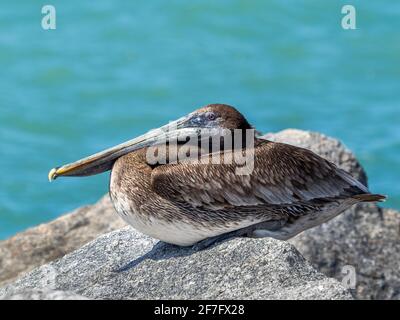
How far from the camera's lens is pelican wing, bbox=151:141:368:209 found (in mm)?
6879

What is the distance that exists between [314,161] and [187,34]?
11.1 meters

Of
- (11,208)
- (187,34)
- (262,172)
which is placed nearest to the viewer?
(262,172)

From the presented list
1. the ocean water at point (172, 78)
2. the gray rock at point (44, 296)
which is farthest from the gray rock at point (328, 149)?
the ocean water at point (172, 78)

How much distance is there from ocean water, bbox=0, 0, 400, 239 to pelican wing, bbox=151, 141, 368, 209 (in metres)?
7.76

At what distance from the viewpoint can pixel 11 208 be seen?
14859mm

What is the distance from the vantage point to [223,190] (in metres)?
6.91

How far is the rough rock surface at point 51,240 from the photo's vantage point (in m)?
9.40

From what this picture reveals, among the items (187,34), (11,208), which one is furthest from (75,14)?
(11,208)

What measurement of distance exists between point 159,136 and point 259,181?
802 mm

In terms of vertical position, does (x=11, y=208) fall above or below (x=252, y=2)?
below

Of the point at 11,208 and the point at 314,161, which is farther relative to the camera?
the point at 11,208

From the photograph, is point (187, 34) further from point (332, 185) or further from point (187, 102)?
point (332, 185)

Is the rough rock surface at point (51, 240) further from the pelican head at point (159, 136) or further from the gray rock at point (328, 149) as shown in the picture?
the pelican head at point (159, 136)

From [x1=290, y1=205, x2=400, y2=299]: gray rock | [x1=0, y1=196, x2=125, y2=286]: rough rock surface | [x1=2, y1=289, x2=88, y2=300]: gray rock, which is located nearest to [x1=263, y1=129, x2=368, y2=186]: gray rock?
[x1=290, y1=205, x2=400, y2=299]: gray rock
